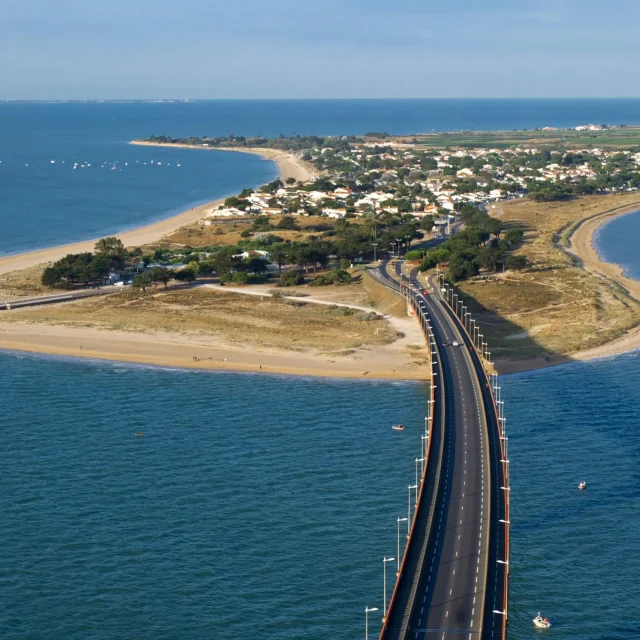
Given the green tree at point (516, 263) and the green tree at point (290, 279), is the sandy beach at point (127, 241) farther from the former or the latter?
the green tree at point (516, 263)

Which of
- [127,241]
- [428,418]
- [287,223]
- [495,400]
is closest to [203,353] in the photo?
[428,418]

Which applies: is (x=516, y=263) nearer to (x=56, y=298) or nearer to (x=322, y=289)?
(x=322, y=289)

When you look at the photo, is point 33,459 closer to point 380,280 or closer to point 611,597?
point 611,597

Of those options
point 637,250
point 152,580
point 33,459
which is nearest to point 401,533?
point 152,580

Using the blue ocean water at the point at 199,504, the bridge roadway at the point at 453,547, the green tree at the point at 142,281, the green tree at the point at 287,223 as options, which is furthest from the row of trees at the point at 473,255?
the bridge roadway at the point at 453,547

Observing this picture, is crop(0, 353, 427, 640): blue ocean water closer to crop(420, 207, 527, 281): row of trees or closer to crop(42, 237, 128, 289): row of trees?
crop(42, 237, 128, 289): row of trees

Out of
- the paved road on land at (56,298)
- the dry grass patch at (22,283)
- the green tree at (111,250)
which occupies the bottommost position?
the paved road on land at (56,298)

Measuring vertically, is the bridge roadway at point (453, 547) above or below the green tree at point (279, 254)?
below
